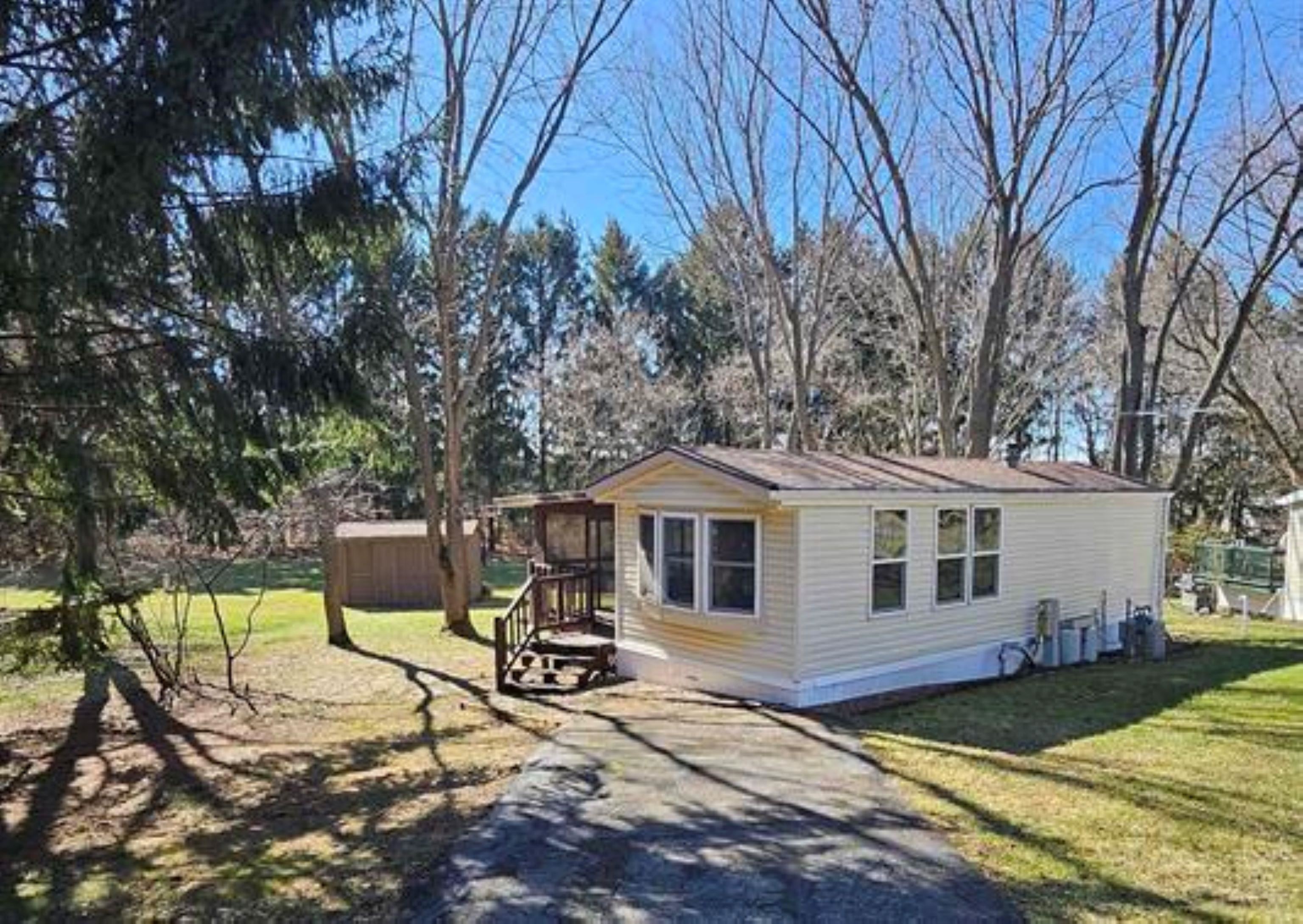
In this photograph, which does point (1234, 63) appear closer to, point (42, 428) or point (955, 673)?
point (955, 673)

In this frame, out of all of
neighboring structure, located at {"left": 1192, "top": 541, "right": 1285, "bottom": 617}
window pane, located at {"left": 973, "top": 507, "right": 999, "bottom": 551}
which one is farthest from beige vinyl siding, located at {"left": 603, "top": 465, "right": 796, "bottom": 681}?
neighboring structure, located at {"left": 1192, "top": 541, "right": 1285, "bottom": 617}

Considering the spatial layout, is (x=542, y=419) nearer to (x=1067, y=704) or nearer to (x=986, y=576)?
(x=986, y=576)

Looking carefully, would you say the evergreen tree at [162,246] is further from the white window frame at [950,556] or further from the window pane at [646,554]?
the white window frame at [950,556]

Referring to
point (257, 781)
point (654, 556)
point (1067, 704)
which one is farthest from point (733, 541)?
point (257, 781)

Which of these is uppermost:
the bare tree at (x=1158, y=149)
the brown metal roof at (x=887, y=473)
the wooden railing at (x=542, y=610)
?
the bare tree at (x=1158, y=149)

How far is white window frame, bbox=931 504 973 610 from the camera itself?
1134 cm

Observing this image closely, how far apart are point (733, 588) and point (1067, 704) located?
155 inches

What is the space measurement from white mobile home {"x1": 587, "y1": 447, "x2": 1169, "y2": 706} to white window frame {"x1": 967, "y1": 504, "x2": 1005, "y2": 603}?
2 centimetres

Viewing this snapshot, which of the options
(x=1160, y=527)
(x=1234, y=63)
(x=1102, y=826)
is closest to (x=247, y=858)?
(x=1102, y=826)

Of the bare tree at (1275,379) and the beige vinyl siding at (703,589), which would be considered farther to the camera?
the bare tree at (1275,379)

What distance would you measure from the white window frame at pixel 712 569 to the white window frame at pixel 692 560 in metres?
0.06

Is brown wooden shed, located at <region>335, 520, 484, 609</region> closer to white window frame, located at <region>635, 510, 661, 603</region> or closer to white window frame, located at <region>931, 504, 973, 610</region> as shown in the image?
white window frame, located at <region>635, 510, 661, 603</region>

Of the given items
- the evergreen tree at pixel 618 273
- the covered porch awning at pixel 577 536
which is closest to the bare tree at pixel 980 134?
the covered porch awning at pixel 577 536

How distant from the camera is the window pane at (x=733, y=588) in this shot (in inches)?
Result: 406
